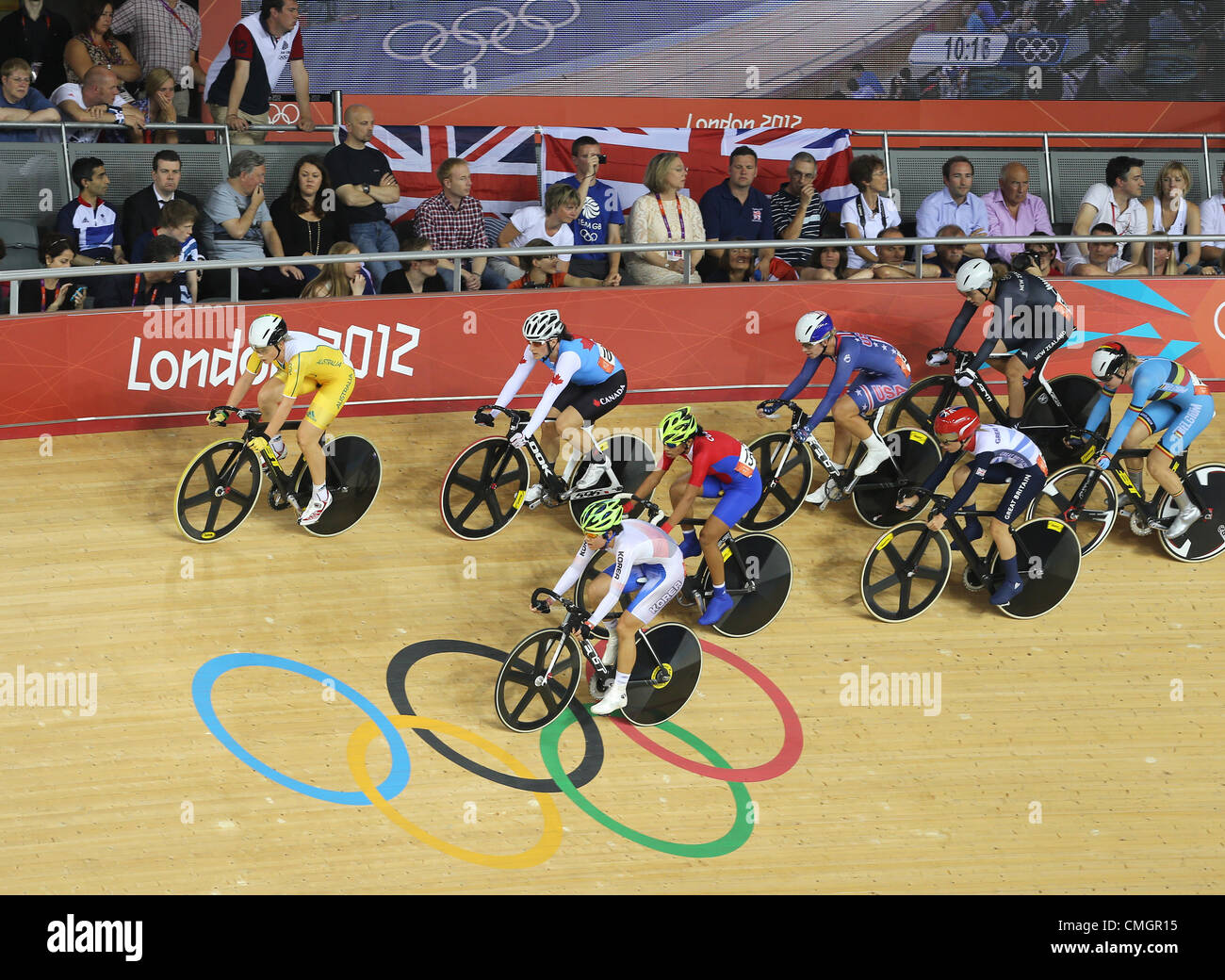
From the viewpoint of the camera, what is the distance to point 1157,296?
393 inches

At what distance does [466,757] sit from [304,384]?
2.38 metres

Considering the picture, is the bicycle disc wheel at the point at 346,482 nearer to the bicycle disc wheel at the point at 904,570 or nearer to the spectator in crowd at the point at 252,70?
the spectator in crowd at the point at 252,70

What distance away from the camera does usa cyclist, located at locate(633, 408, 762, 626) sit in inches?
288

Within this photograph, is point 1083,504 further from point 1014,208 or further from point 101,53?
point 101,53

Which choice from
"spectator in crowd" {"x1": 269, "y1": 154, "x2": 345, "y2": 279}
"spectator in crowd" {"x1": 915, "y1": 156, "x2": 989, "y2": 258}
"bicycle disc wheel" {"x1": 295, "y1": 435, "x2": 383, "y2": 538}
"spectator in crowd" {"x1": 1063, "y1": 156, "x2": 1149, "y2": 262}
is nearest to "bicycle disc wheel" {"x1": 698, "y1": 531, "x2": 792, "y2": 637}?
"bicycle disc wheel" {"x1": 295, "y1": 435, "x2": 383, "y2": 538}

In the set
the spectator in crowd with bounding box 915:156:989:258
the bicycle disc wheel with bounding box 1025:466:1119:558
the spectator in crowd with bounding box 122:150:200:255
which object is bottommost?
the bicycle disc wheel with bounding box 1025:466:1119:558

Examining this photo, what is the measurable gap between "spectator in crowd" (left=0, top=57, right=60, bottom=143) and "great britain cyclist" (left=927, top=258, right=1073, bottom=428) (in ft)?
19.6

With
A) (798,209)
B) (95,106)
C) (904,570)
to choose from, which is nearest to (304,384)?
(95,106)

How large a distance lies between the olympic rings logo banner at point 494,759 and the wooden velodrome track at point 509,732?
0.07ft

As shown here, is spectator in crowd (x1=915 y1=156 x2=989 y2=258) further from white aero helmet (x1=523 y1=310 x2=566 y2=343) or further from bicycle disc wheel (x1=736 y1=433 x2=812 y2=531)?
white aero helmet (x1=523 y1=310 x2=566 y2=343)


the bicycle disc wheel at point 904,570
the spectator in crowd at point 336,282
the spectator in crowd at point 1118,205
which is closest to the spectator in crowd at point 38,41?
the spectator in crowd at point 336,282

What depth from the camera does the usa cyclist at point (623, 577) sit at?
23.1ft

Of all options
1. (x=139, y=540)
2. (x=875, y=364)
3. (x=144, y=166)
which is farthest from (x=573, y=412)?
(x=144, y=166)

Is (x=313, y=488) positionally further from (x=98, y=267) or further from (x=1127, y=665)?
(x=1127, y=665)
